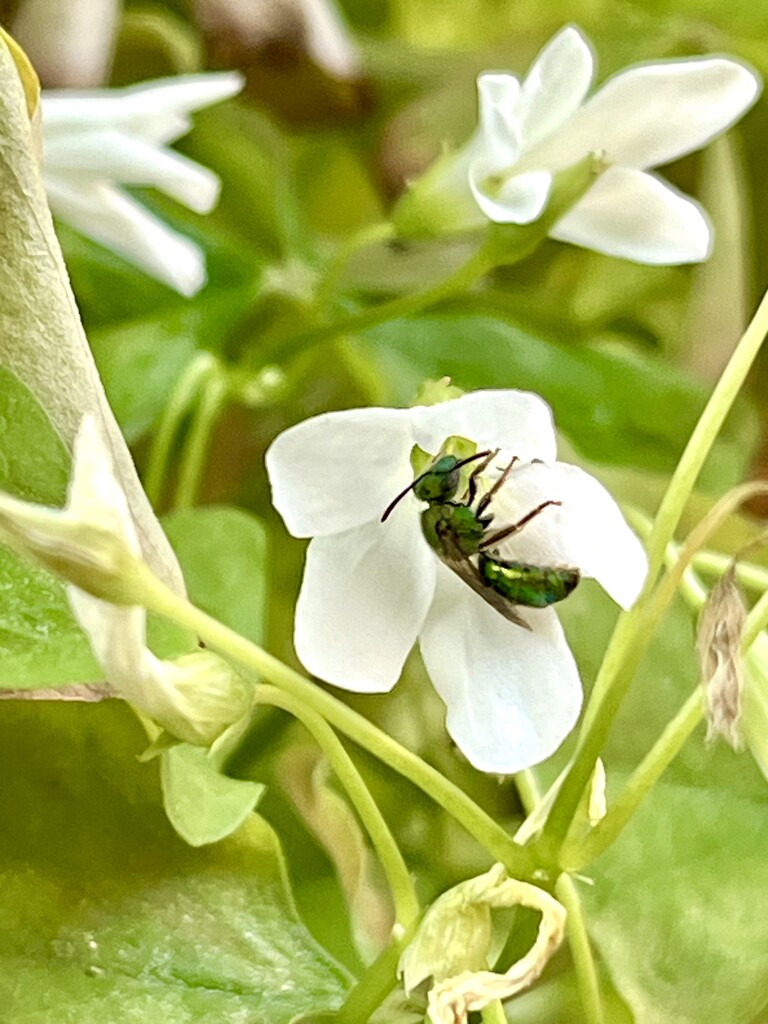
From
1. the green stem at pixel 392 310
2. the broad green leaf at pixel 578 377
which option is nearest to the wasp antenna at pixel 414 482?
the green stem at pixel 392 310

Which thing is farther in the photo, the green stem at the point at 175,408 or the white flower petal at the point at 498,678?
the green stem at the point at 175,408

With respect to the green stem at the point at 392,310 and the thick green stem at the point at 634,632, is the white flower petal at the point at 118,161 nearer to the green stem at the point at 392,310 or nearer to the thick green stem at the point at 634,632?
the green stem at the point at 392,310

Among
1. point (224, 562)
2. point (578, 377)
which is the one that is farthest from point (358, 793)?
point (578, 377)

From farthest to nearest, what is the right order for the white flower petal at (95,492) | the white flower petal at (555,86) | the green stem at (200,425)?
the green stem at (200,425), the white flower petal at (555,86), the white flower petal at (95,492)

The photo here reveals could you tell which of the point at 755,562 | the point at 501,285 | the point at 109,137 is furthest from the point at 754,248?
the point at 109,137

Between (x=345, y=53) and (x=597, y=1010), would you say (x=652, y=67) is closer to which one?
(x=597, y=1010)

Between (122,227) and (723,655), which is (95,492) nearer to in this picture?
(723,655)

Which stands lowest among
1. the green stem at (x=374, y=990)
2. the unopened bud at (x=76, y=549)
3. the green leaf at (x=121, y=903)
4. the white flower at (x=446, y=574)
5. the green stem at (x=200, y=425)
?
the green stem at (x=200, y=425)

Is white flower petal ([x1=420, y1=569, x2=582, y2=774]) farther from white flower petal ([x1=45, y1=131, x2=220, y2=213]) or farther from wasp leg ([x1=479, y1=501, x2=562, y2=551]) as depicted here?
white flower petal ([x1=45, y1=131, x2=220, y2=213])
